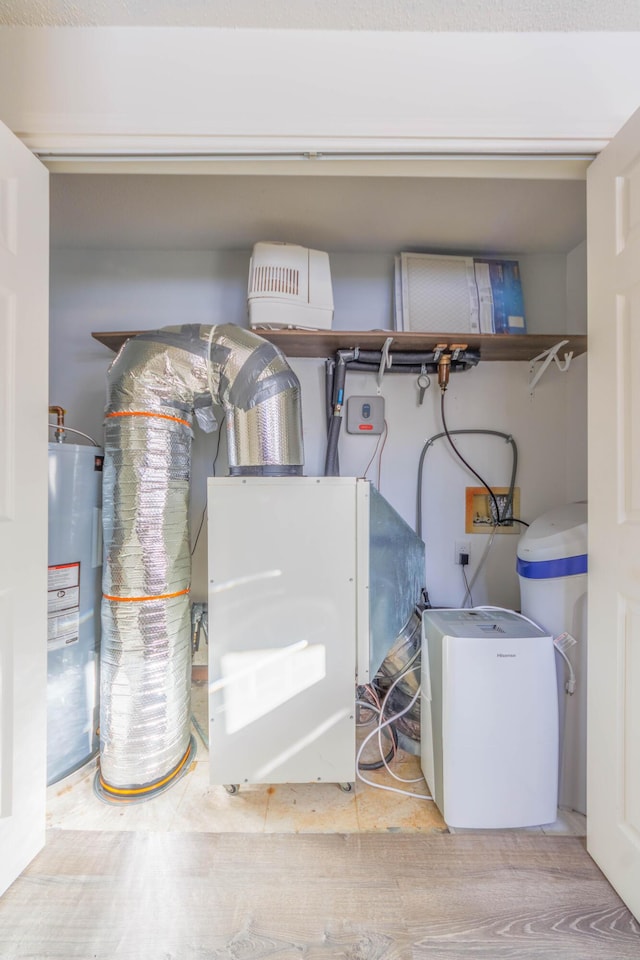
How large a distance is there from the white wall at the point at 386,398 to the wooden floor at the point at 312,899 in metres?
0.89

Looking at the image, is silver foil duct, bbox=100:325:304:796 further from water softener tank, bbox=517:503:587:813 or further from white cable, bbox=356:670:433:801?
water softener tank, bbox=517:503:587:813

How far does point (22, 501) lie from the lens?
3.33 feet

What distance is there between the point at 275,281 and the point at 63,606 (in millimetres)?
1451

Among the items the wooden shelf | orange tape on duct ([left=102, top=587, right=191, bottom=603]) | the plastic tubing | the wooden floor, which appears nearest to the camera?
the wooden floor

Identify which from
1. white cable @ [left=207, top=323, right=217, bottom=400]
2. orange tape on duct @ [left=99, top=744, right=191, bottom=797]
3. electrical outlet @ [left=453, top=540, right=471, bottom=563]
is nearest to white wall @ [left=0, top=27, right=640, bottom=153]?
white cable @ [left=207, top=323, right=217, bottom=400]

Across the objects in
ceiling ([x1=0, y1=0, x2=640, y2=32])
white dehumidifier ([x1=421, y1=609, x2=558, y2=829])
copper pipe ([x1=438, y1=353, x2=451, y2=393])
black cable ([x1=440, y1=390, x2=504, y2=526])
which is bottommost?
white dehumidifier ([x1=421, y1=609, x2=558, y2=829])

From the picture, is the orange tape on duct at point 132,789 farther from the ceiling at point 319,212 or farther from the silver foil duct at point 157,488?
the ceiling at point 319,212

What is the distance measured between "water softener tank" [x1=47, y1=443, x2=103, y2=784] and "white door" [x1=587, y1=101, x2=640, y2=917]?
1671 mm

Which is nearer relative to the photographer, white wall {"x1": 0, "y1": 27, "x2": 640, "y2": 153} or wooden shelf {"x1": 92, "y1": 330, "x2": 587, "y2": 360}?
white wall {"x1": 0, "y1": 27, "x2": 640, "y2": 153}

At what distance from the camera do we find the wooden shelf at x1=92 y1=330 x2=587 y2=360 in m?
1.48

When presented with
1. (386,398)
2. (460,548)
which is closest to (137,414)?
(386,398)

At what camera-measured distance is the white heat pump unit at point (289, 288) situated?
4.88 feet

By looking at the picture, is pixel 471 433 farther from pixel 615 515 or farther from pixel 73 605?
pixel 73 605

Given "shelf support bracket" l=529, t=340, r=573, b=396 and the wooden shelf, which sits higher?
the wooden shelf
